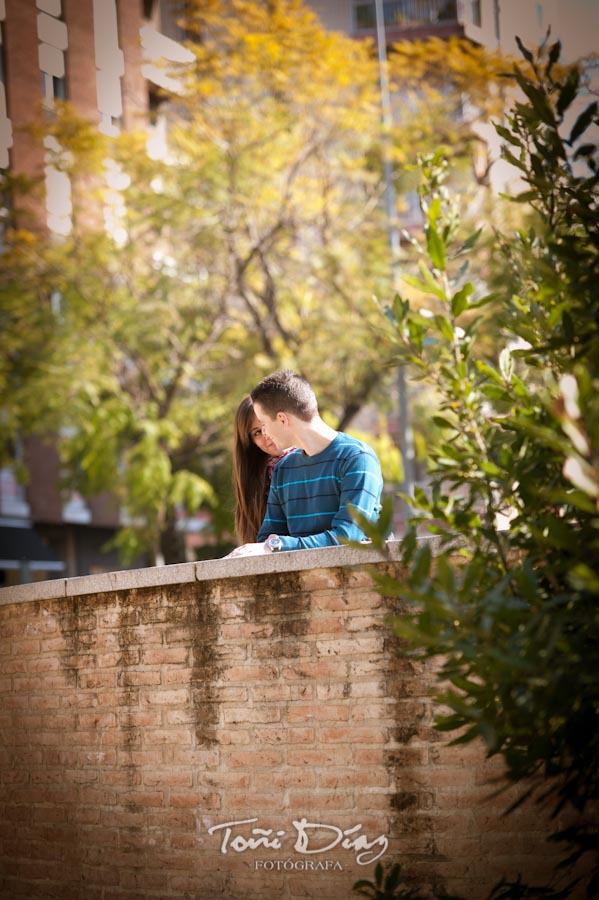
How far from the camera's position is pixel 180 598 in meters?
6.71

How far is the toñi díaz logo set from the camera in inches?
232

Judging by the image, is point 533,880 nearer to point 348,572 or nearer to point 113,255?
point 348,572

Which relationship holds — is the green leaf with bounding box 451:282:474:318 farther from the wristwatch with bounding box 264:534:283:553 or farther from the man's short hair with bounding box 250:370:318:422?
the wristwatch with bounding box 264:534:283:553

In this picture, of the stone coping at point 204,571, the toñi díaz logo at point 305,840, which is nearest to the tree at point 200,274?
the stone coping at point 204,571

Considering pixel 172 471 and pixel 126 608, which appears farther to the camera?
pixel 172 471

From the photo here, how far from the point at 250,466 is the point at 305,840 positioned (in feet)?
6.97

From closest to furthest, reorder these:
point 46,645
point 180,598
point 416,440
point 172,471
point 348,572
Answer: point 348,572 → point 180,598 → point 46,645 → point 172,471 → point 416,440

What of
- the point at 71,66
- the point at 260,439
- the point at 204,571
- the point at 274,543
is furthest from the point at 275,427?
the point at 71,66

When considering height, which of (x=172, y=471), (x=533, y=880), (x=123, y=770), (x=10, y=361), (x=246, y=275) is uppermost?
(x=246, y=275)

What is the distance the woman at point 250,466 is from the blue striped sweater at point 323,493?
2.11 feet

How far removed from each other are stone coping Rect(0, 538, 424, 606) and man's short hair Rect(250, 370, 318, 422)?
0.71 metres

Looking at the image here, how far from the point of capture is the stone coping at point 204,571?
5.84 meters

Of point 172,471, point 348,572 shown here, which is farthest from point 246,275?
point 348,572

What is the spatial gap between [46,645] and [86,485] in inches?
600
